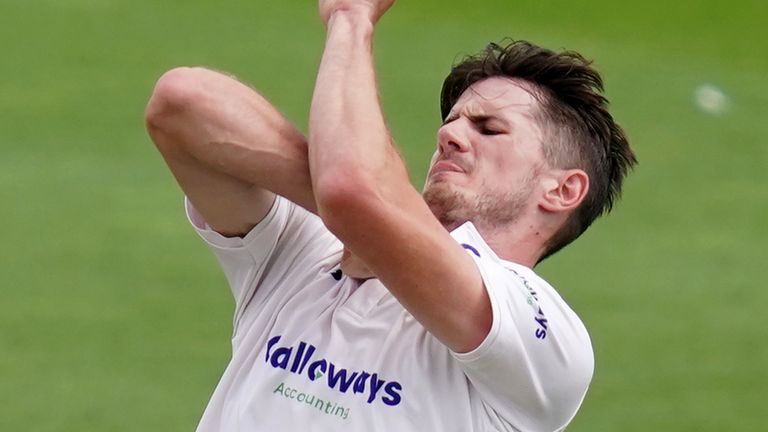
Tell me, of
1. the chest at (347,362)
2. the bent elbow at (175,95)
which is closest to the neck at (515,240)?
the chest at (347,362)

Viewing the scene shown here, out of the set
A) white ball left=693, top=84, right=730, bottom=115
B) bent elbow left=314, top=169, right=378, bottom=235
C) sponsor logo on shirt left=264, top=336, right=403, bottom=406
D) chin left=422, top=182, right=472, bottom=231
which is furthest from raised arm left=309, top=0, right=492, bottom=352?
white ball left=693, top=84, right=730, bottom=115

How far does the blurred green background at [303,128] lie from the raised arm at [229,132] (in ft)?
12.1

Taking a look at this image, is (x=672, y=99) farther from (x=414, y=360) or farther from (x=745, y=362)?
(x=414, y=360)

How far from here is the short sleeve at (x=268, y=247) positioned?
Result: 4277 mm

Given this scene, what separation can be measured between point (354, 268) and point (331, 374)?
13.7 inches

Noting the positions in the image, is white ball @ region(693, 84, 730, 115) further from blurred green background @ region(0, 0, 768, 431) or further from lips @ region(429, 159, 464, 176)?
lips @ region(429, 159, 464, 176)

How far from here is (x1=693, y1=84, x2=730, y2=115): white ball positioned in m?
11.1

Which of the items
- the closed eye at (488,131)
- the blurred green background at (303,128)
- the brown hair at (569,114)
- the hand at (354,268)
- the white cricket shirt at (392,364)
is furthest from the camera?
the blurred green background at (303,128)

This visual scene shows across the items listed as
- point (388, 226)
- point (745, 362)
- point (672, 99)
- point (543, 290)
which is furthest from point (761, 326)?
point (388, 226)

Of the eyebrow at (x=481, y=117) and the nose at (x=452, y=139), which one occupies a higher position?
the eyebrow at (x=481, y=117)

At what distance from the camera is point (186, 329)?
319 inches

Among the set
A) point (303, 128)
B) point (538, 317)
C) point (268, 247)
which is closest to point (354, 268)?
point (268, 247)

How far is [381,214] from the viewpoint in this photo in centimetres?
359

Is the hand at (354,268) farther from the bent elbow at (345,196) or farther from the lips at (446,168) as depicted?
the bent elbow at (345,196)
